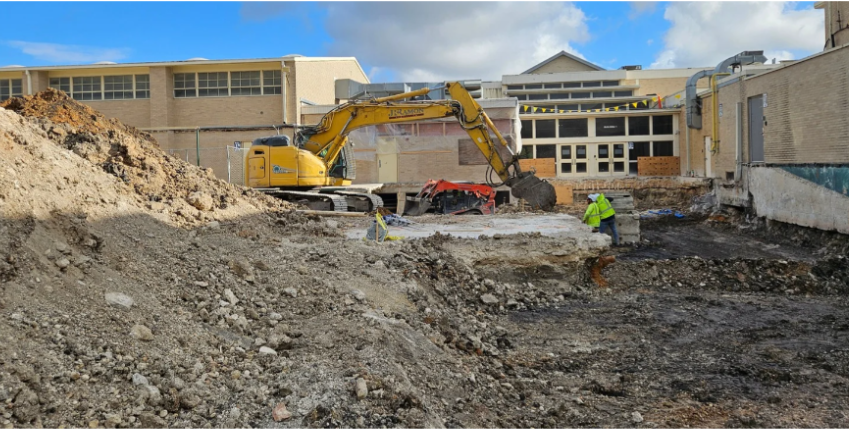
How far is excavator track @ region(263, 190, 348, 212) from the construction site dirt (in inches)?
195

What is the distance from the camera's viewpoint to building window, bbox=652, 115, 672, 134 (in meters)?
33.9

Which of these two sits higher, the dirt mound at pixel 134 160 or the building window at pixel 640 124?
the building window at pixel 640 124

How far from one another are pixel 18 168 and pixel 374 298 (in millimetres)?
4073

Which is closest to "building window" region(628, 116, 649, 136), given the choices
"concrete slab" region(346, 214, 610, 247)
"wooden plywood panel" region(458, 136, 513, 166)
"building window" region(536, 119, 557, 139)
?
"building window" region(536, 119, 557, 139)

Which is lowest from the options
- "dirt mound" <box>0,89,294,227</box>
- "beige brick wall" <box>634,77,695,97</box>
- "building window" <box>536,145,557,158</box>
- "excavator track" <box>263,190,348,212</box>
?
"excavator track" <box>263,190,348,212</box>

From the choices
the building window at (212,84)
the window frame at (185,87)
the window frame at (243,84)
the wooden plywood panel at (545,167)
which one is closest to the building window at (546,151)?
the wooden plywood panel at (545,167)

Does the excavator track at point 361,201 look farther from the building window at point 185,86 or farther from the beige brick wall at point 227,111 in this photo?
the building window at point 185,86

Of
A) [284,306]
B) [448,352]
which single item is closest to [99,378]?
[284,306]

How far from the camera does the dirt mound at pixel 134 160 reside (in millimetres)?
9445

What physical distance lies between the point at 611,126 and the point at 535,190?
1849 centimetres

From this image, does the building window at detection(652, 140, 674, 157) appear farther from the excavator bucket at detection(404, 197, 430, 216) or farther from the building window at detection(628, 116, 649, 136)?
the excavator bucket at detection(404, 197, 430, 216)

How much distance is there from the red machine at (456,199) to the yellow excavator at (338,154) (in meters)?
1.19

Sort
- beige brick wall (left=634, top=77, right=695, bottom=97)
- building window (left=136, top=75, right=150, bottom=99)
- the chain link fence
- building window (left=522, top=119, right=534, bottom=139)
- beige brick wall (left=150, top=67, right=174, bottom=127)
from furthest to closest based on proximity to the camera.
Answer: beige brick wall (left=634, top=77, right=695, bottom=97) < building window (left=522, top=119, right=534, bottom=139) < building window (left=136, top=75, right=150, bottom=99) < beige brick wall (left=150, top=67, right=174, bottom=127) < the chain link fence

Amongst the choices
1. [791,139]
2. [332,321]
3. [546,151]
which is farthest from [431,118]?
[546,151]
